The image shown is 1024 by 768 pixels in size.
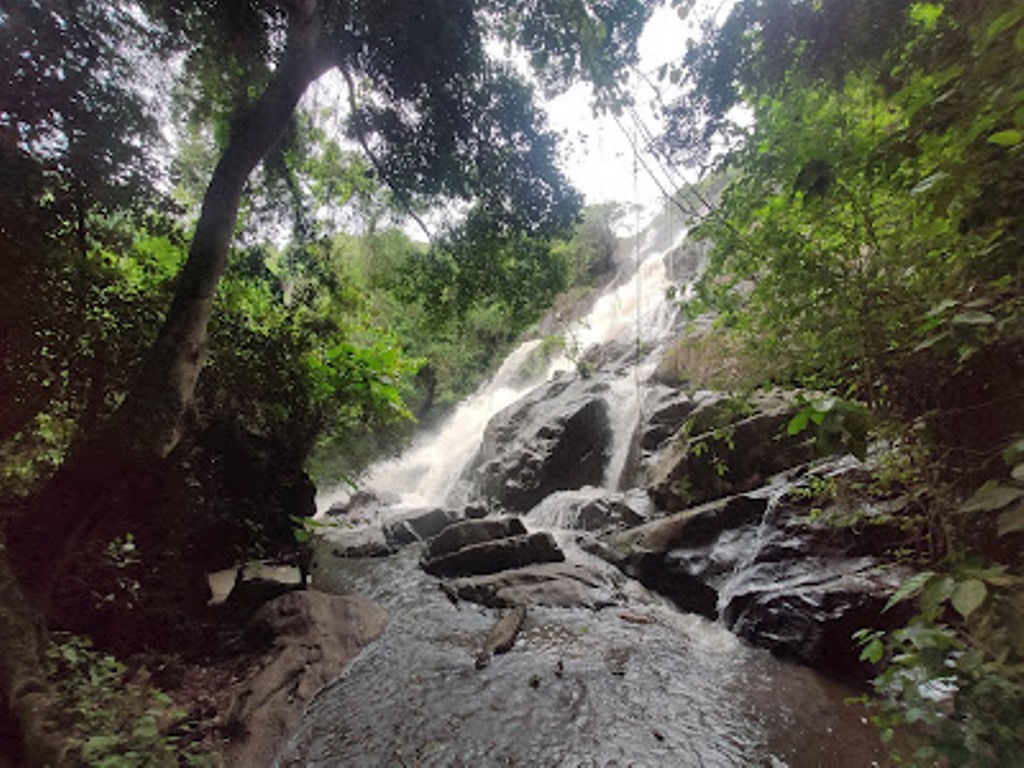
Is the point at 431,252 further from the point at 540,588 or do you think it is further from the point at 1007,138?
the point at 1007,138

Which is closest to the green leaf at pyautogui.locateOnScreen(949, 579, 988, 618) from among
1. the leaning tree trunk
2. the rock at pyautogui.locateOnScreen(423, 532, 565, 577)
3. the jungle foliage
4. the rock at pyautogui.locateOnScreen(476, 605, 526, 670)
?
the jungle foliage

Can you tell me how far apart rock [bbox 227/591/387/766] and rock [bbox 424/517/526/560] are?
109 inches

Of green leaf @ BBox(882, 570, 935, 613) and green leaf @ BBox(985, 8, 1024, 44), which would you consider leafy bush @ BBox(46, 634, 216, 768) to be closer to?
green leaf @ BBox(882, 570, 935, 613)

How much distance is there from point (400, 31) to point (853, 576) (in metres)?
9.44

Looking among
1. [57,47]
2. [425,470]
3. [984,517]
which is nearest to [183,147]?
[57,47]

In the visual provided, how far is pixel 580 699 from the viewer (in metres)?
4.25

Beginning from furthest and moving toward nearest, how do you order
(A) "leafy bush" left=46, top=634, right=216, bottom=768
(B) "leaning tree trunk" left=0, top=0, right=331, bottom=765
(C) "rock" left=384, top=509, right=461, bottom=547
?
(C) "rock" left=384, top=509, right=461, bottom=547, (B) "leaning tree trunk" left=0, top=0, right=331, bottom=765, (A) "leafy bush" left=46, top=634, right=216, bottom=768

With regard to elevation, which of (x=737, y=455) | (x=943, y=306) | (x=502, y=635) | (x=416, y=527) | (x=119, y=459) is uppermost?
(x=119, y=459)

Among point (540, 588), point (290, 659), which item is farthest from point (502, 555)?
point (290, 659)

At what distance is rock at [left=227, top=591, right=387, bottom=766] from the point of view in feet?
11.7

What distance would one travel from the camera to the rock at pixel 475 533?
918 cm

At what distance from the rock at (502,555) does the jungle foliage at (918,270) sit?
4.93 m

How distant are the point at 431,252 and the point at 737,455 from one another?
6999mm

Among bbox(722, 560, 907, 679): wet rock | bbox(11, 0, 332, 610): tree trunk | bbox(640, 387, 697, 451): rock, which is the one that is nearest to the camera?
bbox(11, 0, 332, 610): tree trunk
